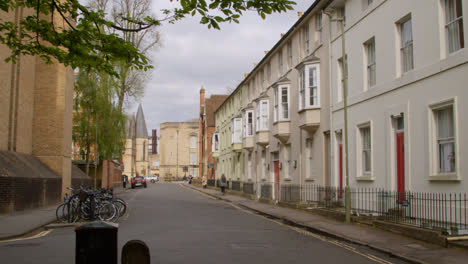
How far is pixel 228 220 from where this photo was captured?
17.3 metres

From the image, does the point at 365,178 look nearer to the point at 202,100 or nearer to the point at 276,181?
the point at 276,181

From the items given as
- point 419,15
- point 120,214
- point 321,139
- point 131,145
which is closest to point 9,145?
point 120,214

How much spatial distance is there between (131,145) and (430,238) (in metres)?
99.8

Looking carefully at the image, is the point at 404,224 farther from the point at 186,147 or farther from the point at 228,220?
the point at 186,147

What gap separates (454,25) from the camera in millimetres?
12148

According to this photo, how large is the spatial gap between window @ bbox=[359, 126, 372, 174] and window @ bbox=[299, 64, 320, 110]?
Answer: 4.26 m

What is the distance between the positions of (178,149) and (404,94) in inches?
3817

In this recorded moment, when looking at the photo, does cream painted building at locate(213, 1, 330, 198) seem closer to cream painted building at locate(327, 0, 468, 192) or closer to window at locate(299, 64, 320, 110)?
window at locate(299, 64, 320, 110)

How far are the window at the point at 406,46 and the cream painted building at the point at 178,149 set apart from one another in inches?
3707

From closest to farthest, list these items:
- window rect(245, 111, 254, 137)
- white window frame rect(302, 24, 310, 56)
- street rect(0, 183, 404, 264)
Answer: street rect(0, 183, 404, 264), white window frame rect(302, 24, 310, 56), window rect(245, 111, 254, 137)

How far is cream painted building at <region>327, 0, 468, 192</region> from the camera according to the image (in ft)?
39.3

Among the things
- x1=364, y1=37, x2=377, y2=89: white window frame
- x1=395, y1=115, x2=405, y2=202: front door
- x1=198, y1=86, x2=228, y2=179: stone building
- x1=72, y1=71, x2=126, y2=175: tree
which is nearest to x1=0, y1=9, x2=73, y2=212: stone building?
x1=72, y1=71, x2=126, y2=175: tree

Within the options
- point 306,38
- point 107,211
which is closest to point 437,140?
point 107,211

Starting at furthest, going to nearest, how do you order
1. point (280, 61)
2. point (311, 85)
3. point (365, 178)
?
point (280, 61) < point (311, 85) < point (365, 178)
